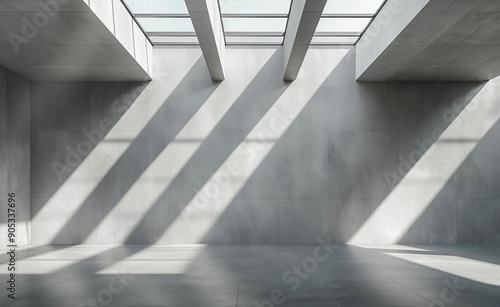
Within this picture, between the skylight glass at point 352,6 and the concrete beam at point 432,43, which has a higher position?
the skylight glass at point 352,6

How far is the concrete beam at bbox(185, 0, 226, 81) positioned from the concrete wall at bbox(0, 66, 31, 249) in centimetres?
930

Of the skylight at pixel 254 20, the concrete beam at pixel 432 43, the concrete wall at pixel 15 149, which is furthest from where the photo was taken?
the concrete wall at pixel 15 149

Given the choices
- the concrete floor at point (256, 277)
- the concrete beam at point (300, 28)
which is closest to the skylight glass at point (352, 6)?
the concrete beam at point (300, 28)

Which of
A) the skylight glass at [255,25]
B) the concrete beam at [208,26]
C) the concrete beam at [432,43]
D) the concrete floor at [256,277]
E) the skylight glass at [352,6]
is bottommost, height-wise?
the concrete floor at [256,277]

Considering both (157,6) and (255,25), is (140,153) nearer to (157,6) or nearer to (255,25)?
(157,6)

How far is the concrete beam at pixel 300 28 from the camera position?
36.5 ft

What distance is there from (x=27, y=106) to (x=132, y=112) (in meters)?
5.18

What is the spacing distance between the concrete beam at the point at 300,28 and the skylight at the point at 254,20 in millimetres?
809

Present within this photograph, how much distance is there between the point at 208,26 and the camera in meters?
12.6

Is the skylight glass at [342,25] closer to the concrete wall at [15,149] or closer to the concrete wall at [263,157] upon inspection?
the concrete wall at [263,157]

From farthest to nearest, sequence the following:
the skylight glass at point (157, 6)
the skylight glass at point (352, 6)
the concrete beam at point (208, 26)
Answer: the skylight glass at point (352, 6), the skylight glass at point (157, 6), the concrete beam at point (208, 26)

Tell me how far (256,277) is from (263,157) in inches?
333

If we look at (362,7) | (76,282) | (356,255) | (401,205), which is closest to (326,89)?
(362,7)

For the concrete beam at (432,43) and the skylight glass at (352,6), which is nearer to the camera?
the concrete beam at (432,43)
